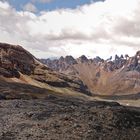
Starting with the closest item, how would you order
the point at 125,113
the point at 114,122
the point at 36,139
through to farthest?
1. the point at 36,139
2. the point at 114,122
3. the point at 125,113

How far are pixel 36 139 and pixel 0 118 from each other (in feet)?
43.7

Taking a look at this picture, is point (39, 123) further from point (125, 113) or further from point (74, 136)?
point (125, 113)

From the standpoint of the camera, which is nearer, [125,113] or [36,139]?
[36,139]

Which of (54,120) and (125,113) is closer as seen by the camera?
(54,120)

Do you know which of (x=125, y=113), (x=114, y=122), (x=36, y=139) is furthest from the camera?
(x=125, y=113)

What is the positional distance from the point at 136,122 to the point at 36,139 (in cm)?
1317

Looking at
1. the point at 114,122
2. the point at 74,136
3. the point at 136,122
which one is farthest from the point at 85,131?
the point at 136,122

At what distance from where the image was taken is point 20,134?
4028 cm

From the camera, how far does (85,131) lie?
133 ft

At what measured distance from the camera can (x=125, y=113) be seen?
47625 mm

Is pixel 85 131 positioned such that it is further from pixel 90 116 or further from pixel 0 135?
pixel 0 135

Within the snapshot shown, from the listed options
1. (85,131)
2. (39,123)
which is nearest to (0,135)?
(39,123)

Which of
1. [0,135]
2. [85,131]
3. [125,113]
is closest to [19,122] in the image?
[0,135]

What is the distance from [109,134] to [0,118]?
16.1 metres
